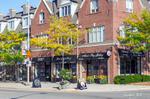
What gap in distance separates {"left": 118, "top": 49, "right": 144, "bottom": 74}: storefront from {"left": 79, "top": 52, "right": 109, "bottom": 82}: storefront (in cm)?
202

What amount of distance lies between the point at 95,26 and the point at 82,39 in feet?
8.09

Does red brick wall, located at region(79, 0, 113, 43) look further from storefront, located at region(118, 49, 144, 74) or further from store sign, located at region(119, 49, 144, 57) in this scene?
storefront, located at region(118, 49, 144, 74)

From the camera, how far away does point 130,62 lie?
153 ft

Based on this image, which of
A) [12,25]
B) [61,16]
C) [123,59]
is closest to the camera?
[123,59]

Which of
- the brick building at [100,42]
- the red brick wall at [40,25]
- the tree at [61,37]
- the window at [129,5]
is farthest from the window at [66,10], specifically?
the window at [129,5]

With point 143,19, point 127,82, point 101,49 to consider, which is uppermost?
point 143,19

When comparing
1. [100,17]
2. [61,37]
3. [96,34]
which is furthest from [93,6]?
[61,37]

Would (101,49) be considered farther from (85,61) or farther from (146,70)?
(146,70)

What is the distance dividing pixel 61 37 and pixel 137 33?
31.0 ft

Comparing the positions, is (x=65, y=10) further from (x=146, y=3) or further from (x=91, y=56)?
(x=146, y=3)

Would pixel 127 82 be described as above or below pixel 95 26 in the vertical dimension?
below

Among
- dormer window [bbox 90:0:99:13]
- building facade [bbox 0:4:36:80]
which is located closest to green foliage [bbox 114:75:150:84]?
dormer window [bbox 90:0:99:13]

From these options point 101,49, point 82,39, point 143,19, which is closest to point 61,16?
point 82,39

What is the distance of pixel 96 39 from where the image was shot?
4628 cm
